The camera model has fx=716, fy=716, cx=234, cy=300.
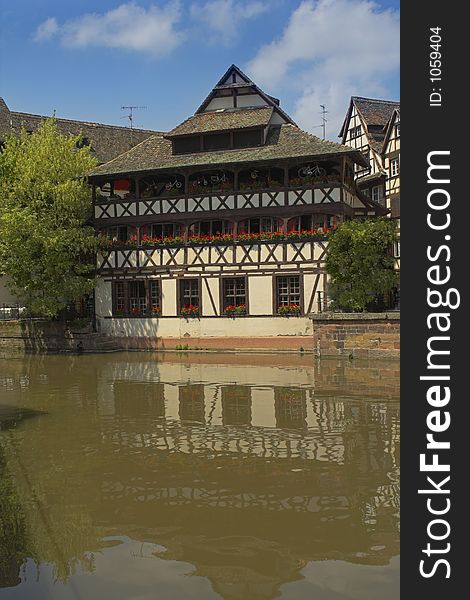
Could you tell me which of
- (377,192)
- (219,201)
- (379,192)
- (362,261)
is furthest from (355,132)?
(362,261)

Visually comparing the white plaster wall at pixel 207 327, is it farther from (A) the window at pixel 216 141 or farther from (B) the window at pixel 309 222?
(A) the window at pixel 216 141

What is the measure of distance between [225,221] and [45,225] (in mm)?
7870

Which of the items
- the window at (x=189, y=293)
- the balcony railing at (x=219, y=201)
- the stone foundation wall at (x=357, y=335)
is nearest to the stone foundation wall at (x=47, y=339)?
the window at (x=189, y=293)

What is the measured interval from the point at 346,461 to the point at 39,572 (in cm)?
513

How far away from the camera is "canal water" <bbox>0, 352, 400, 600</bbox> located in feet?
21.8

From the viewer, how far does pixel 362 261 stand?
1061 inches

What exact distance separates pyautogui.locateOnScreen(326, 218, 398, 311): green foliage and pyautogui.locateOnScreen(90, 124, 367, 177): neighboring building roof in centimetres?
404

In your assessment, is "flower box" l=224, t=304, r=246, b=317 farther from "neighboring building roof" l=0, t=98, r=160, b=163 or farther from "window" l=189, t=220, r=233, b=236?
"neighboring building roof" l=0, t=98, r=160, b=163

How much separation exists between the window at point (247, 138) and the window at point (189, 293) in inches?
257

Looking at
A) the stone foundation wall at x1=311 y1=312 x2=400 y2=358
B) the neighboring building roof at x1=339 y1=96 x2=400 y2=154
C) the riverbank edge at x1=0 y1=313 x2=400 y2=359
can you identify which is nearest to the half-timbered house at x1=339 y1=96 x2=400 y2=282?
the neighboring building roof at x1=339 y1=96 x2=400 y2=154

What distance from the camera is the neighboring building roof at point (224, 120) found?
32.3 m

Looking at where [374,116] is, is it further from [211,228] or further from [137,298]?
[137,298]

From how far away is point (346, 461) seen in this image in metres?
10.6

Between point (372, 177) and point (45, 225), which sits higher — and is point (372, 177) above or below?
above
